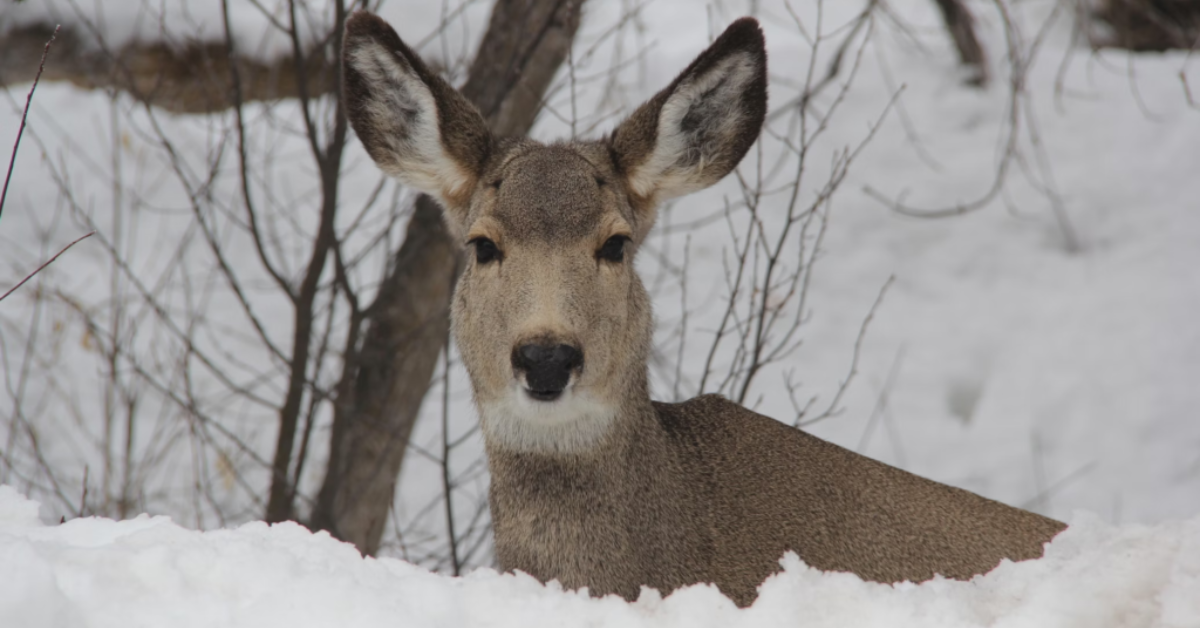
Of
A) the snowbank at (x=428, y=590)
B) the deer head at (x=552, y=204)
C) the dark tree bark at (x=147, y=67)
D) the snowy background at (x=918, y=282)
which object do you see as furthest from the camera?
the dark tree bark at (x=147, y=67)

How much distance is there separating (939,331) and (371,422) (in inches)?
194

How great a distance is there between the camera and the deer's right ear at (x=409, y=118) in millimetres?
4457

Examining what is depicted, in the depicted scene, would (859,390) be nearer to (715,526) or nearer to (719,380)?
(719,380)

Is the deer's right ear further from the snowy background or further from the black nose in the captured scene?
the snowy background

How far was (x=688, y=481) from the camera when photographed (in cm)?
428

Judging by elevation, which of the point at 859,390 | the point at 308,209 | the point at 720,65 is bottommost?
the point at 859,390

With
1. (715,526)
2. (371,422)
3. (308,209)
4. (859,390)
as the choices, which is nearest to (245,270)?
(308,209)

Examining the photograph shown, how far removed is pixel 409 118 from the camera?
4.67 m

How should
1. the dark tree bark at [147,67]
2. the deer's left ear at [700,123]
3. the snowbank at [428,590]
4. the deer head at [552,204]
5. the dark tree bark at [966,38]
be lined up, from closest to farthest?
1. the snowbank at [428,590]
2. the deer head at [552,204]
3. the deer's left ear at [700,123]
4. the dark tree bark at [966,38]
5. the dark tree bark at [147,67]

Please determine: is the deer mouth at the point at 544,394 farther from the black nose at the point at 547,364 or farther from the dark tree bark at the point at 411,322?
the dark tree bark at the point at 411,322

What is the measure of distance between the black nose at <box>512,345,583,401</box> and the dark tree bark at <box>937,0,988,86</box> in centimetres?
765

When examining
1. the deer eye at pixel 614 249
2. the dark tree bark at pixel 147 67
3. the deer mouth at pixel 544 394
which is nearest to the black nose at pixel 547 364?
the deer mouth at pixel 544 394

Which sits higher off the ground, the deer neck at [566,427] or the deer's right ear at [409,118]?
the deer's right ear at [409,118]

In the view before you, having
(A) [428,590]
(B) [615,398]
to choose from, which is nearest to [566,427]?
(B) [615,398]
